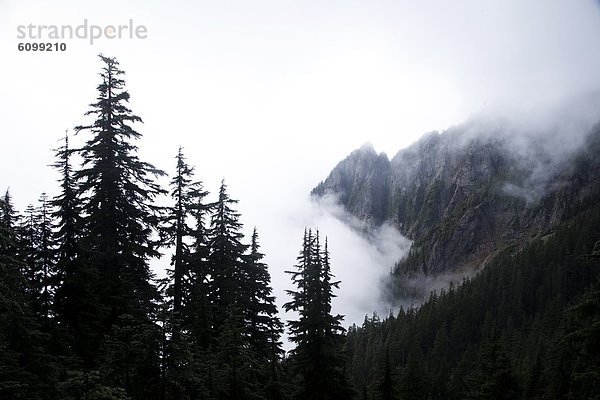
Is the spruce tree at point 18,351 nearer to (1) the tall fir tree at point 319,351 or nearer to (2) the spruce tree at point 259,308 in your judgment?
(1) the tall fir tree at point 319,351

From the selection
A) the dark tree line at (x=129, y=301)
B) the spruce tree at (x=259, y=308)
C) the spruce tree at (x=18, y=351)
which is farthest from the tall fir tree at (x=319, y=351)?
the spruce tree at (x=18, y=351)

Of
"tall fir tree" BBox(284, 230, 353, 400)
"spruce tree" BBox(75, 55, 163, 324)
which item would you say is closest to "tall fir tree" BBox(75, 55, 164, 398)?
"spruce tree" BBox(75, 55, 163, 324)

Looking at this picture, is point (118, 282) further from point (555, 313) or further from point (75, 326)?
point (555, 313)

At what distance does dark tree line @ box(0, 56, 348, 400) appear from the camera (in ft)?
33.3

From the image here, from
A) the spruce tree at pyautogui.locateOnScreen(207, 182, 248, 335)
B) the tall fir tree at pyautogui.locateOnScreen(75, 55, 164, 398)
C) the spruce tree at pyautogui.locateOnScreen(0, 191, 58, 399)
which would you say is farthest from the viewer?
the spruce tree at pyautogui.locateOnScreen(207, 182, 248, 335)

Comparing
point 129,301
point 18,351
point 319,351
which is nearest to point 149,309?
point 129,301

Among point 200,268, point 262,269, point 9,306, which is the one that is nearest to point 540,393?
point 262,269

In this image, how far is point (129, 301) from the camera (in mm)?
15805

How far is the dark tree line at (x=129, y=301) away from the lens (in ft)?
33.3

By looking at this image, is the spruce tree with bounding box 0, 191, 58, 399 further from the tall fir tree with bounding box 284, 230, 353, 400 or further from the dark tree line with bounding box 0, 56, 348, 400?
the tall fir tree with bounding box 284, 230, 353, 400

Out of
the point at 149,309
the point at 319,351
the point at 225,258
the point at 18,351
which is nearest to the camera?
the point at 18,351

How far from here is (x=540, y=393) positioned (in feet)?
193

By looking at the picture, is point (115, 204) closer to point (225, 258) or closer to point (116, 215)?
point (116, 215)

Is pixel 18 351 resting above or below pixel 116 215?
below
